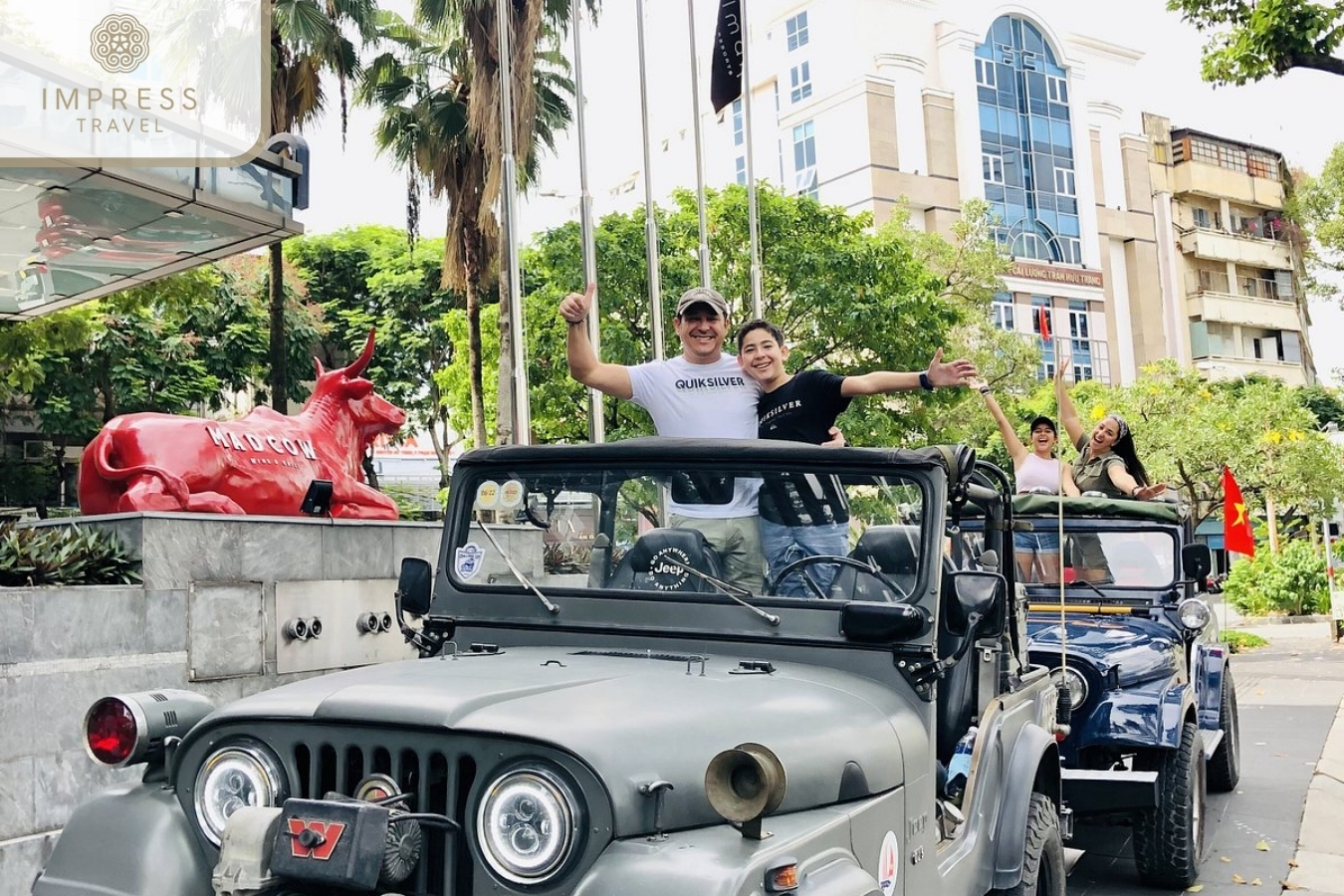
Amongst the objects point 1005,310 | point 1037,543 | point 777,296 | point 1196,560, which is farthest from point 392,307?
point 1196,560

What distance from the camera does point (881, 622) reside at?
3.37 m

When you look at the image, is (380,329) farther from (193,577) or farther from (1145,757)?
(1145,757)

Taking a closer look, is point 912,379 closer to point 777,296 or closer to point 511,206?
point 511,206

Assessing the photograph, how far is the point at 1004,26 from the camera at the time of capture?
166 feet

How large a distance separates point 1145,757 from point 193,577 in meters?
5.29

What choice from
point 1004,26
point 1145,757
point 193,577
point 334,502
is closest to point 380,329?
point 334,502

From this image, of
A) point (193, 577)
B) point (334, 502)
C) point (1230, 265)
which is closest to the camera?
point (193, 577)

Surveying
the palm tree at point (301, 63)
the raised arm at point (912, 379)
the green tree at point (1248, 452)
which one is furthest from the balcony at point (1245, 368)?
the raised arm at point (912, 379)

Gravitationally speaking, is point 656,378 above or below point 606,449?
above

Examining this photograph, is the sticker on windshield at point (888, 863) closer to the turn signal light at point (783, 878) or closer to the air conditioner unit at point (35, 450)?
the turn signal light at point (783, 878)

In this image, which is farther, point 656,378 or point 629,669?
point 656,378

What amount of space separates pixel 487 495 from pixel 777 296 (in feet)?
64.5

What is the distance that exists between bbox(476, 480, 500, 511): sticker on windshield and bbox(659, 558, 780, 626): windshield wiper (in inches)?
27.1

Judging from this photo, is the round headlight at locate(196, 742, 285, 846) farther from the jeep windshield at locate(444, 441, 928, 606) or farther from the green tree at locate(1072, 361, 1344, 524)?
the green tree at locate(1072, 361, 1344, 524)
